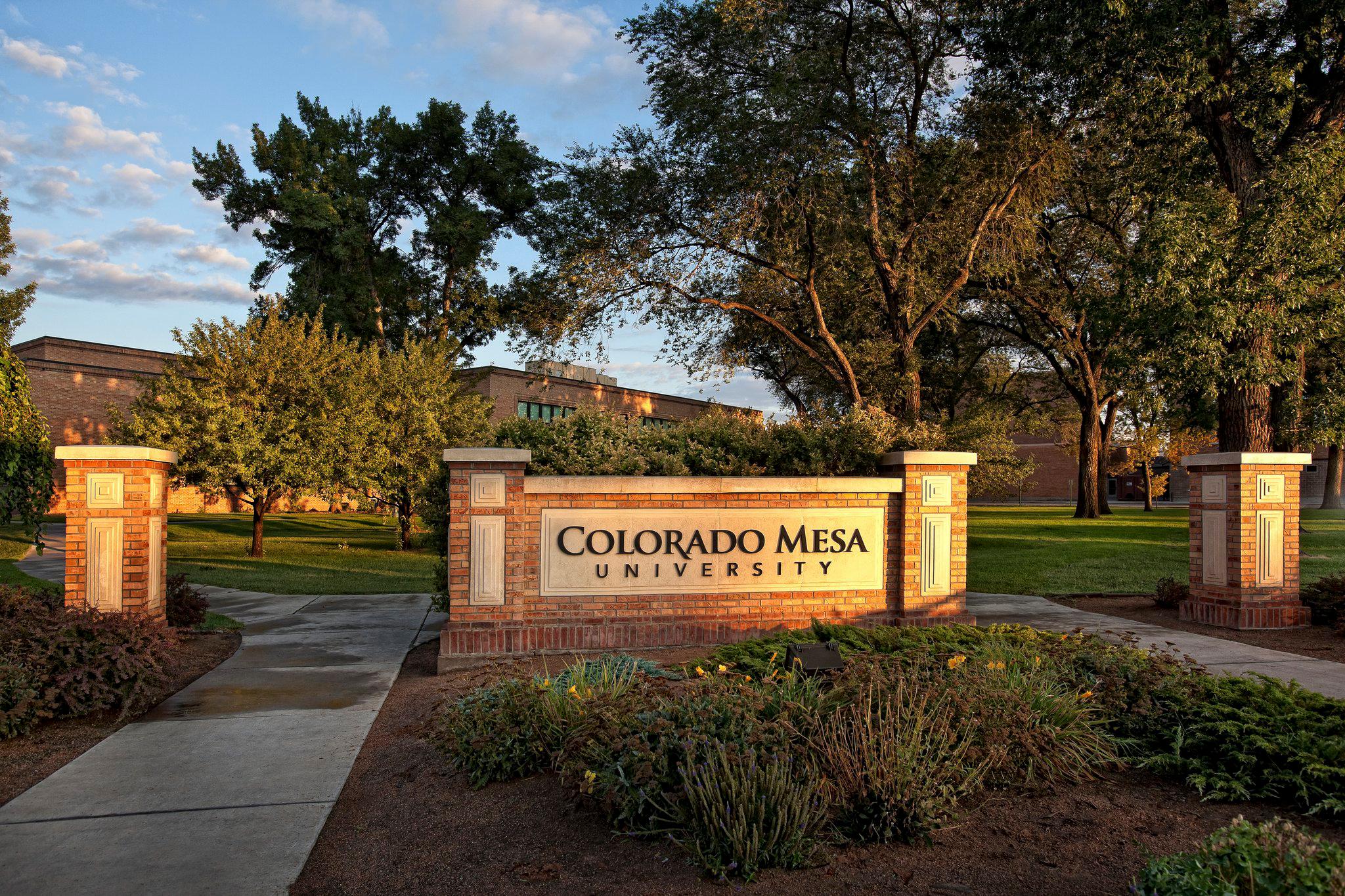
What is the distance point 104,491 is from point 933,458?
7.64m

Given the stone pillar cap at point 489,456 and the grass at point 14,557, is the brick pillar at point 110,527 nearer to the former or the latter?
the grass at point 14,557

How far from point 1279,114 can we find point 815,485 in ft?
32.8

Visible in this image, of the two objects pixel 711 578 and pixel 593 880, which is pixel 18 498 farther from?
pixel 593 880

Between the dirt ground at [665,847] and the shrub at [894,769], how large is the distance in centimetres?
11

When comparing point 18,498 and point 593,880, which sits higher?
point 18,498

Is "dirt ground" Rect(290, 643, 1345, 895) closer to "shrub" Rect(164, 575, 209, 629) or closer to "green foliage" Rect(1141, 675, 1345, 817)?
"green foliage" Rect(1141, 675, 1345, 817)

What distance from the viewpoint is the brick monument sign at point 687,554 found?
741cm

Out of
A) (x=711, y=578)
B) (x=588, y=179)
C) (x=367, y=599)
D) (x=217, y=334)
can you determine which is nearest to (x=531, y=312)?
(x=588, y=179)

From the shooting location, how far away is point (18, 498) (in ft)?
29.9

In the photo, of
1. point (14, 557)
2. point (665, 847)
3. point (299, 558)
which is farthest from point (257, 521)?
point (665, 847)

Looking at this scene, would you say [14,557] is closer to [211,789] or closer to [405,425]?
[405,425]

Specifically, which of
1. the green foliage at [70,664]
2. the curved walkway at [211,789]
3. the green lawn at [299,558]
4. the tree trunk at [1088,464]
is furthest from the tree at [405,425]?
the tree trunk at [1088,464]

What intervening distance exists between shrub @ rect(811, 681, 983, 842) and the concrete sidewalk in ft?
7.91

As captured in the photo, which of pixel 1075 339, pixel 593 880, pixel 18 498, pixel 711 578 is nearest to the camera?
pixel 593 880
